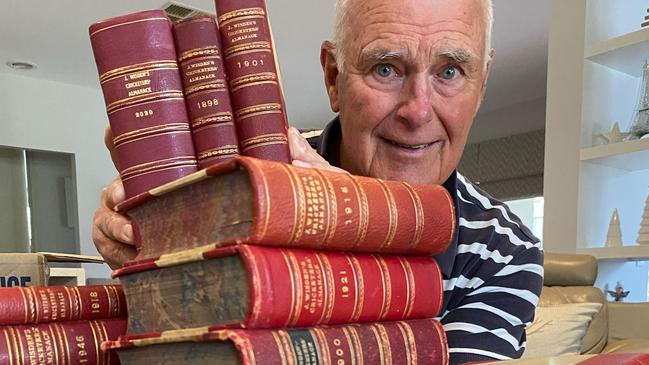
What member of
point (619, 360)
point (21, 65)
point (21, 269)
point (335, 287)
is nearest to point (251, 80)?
point (335, 287)

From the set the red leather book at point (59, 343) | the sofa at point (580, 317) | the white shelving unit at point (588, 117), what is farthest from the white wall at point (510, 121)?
the red leather book at point (59, 343)

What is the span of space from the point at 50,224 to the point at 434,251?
191 inches

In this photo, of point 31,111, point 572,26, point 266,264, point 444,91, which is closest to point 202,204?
point 266,264

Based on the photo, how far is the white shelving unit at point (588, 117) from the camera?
235cm

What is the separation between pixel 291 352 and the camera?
1.12ft

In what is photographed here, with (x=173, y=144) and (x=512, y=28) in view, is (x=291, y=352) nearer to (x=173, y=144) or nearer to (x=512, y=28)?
(x=173, y=144)

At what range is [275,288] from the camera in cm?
33

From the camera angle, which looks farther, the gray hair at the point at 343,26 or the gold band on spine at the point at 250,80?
the gray hair at the point at 343,26

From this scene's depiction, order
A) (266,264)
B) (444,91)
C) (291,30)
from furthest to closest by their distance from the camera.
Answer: (291,30) → (444,91) → (266,264)

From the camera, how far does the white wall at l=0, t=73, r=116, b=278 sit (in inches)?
179

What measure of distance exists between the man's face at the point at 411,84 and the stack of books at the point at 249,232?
0.51ft

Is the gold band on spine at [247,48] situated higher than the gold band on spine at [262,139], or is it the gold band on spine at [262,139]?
the gold band on spine at [247,48]

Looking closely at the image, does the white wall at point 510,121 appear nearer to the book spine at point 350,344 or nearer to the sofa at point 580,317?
the sofa at point 580,317

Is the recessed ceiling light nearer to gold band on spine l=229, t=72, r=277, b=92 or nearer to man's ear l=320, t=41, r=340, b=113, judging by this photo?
man's ear l=320, t=41, r=340, b=113
